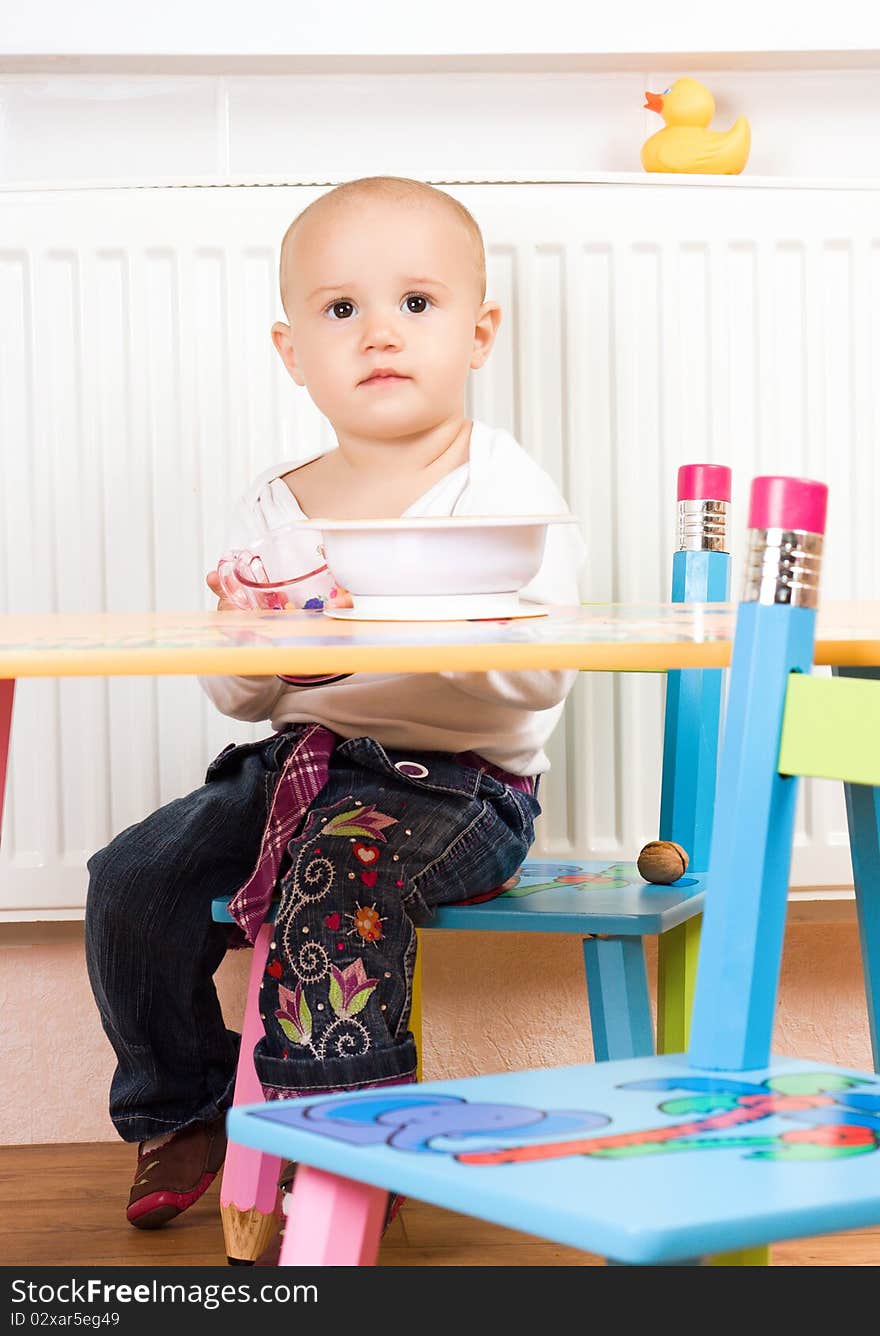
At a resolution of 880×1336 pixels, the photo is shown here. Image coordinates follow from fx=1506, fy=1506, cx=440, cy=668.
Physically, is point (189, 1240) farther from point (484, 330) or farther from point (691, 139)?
point (691, 139)

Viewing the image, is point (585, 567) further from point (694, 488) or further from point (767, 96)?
point (767, 96)

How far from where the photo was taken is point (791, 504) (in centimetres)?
53

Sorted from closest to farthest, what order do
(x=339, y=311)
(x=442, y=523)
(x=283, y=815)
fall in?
(x=442, y=523) < (x=283, y=815) < (x=339, y=311)

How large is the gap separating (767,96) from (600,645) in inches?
43.8

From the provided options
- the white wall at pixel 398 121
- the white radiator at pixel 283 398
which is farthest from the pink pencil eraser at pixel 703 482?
the white wall at pixel 398 121

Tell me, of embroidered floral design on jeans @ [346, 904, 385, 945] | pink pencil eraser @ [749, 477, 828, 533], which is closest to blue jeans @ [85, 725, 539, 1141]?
embroidered floral design on jeans @ [346, 904, 385, 945]

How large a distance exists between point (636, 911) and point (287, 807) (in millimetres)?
268

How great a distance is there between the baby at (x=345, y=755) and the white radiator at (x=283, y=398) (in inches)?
7.1

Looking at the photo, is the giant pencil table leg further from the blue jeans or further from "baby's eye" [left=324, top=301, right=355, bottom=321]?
"baby's eye" [left=324, top=301, right=355, bottom=321]

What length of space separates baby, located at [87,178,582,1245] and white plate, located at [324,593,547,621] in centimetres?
21

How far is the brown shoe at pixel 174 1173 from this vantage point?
1232mm

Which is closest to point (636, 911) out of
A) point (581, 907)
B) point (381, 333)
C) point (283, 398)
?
point (581, 907)

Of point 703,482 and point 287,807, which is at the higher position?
point 703,482
